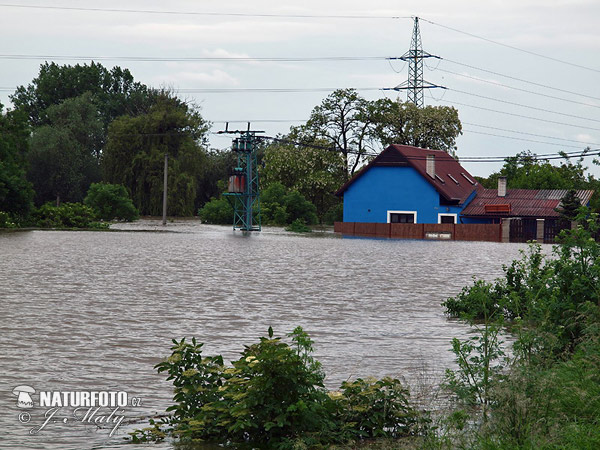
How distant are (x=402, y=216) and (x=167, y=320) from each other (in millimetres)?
57779

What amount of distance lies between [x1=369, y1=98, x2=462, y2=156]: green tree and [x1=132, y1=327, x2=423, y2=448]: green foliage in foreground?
78.7 metres

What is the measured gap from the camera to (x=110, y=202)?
7956 centimetres

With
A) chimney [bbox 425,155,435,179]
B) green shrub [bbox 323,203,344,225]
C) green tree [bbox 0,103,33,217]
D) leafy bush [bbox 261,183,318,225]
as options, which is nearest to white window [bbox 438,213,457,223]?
chimney [bbox 425,155,435,179]

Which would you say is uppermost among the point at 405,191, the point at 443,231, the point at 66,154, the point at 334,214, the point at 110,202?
the point at 66,154

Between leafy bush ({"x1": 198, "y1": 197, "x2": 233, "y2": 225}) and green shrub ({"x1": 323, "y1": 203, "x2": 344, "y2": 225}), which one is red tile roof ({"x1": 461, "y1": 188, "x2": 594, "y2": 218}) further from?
leafy bush ({"x1": 198, "y1": 197, "x2": 233, "y2": 225})

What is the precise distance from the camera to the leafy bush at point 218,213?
86250 mm

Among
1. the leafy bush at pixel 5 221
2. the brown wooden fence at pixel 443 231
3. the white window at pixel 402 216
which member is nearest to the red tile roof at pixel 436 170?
the white window at pixel 402 216

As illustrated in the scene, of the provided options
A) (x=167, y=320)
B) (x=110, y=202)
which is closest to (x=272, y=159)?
(x=110, y=202)

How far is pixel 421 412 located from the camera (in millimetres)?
7469

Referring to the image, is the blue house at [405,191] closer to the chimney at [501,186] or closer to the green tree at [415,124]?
the chimney at [501,186]

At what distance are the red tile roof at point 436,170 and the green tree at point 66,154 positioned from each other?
36.2 m

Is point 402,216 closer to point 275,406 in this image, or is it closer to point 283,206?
point 283,206

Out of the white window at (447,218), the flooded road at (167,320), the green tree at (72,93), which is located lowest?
the flooded road at (167,320)

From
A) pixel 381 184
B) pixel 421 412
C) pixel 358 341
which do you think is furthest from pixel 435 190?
pixel 421 412
